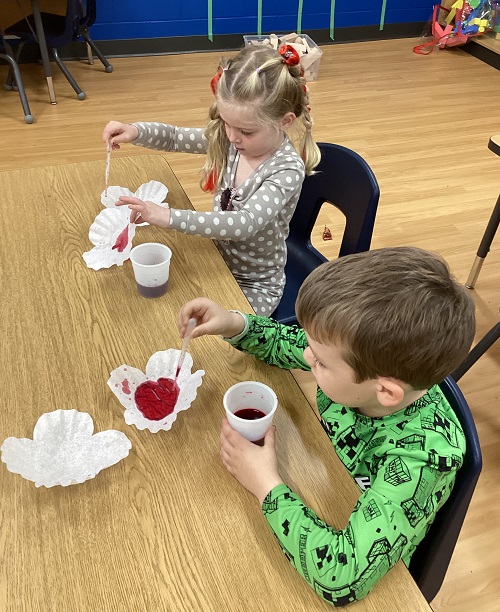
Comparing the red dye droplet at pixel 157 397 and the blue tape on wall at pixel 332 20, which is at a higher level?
the red dye droplet at pixel 157 397

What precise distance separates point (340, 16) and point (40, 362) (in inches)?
178

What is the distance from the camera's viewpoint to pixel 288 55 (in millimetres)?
1423

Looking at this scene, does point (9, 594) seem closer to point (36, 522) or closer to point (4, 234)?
point (36, 522)

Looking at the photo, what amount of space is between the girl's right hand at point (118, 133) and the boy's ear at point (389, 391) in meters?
1.05

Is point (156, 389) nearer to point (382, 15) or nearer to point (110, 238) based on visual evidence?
point (110, 238)

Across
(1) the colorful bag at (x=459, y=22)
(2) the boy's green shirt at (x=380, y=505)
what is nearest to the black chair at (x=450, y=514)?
(2) the boy's green shirt at (x=380, y=505)

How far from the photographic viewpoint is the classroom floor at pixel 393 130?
8.18 ft

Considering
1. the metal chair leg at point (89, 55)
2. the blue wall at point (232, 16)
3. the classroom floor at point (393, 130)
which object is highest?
the blue wall at point (232, 16)

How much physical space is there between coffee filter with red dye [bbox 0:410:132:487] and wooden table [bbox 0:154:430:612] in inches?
0.7

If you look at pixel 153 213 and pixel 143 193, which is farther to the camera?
pixel 143 193

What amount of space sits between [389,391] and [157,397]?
0.39 meters

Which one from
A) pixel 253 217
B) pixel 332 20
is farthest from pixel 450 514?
pixel 332 20

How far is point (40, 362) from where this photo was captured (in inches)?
41.5

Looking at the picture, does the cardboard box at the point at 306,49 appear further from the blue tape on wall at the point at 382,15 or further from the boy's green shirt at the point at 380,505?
→ the boy's green shirt at the point at 380,505
